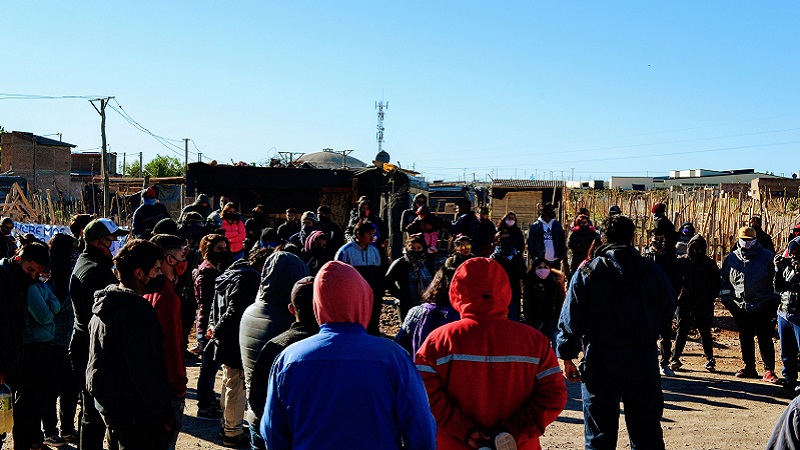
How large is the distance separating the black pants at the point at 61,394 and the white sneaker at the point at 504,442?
4.25 meters

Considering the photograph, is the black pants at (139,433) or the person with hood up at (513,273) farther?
the person with hood up at (513,273)

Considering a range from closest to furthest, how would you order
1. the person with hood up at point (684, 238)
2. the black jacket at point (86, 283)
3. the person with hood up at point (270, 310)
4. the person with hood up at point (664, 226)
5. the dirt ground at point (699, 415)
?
the person with hood up at point (270, 310) → the black jacket at point (86, 283) → the dirt ground at point (699, 415) → the person with hood up at point (664, 226) → the person with hood up at point (684, 238)

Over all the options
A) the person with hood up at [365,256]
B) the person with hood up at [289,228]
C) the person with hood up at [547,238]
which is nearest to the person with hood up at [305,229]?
the person with hood up at [289,228]

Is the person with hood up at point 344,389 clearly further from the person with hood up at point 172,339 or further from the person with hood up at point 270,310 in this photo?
the person with hood up at point 270,310

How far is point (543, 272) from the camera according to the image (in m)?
8.62

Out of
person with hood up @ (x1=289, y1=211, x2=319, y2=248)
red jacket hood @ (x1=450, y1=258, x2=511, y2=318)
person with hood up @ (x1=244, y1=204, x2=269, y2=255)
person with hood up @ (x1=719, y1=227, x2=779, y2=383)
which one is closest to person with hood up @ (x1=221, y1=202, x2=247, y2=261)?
person with hood up @ (x1=244, y1=204, x2=269, y2=255)

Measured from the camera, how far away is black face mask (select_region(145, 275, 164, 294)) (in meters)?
4.77

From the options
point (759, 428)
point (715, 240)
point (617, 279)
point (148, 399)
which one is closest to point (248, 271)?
point (148, 399)

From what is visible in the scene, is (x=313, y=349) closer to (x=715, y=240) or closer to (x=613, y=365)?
(x=613, y=365)

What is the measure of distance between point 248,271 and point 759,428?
5.15 meters

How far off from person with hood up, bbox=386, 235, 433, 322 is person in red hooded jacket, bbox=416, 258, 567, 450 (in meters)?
5.04

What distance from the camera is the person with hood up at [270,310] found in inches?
217

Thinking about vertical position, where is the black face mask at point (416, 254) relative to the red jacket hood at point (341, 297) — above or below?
below

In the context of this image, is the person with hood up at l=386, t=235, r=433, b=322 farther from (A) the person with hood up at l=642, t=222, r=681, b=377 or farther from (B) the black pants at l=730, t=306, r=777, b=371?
(B) the black pants at l=730, t=306, r=777, b=371
